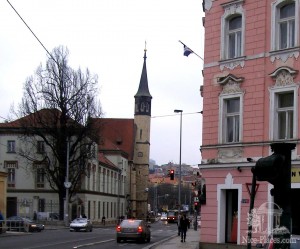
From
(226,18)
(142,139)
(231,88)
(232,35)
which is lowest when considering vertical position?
(142,139)

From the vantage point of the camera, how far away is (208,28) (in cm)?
2742

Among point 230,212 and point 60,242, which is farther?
point 60,242

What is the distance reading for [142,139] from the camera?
422ft

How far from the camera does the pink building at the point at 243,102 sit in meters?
24.1

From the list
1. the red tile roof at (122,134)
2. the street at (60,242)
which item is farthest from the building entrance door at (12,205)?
the red tile roof at (122,134)

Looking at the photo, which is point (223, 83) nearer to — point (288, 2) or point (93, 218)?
point (288, 2)

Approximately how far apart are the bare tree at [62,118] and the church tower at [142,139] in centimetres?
5485

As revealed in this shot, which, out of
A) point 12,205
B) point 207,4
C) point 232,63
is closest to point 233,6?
point 207,4

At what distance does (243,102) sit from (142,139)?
340ft

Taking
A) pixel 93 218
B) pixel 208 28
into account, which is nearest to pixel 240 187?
pixel 208 28

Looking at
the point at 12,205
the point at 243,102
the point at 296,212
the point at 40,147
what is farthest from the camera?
the point at 12,205

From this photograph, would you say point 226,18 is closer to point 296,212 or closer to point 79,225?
point 296,212

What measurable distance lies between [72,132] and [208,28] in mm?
43581

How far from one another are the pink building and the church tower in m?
100
